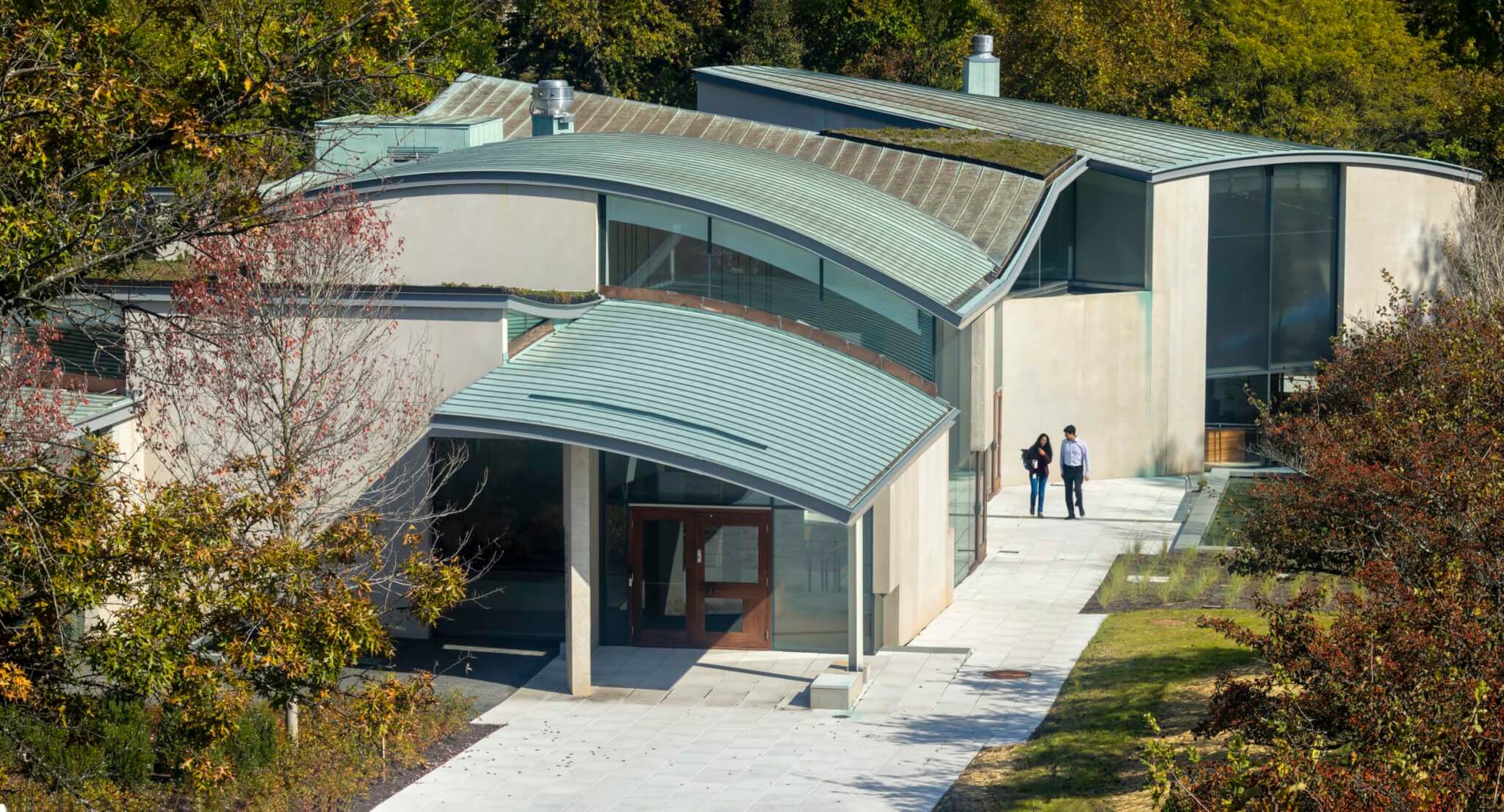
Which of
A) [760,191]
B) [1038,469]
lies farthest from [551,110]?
[1038,469]

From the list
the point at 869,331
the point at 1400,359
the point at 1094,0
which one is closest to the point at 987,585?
the point at 869,331

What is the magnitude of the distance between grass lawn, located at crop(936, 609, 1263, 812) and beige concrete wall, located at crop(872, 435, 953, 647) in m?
2.69

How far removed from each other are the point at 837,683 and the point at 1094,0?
142 feet

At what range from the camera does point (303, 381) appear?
22.0 metres

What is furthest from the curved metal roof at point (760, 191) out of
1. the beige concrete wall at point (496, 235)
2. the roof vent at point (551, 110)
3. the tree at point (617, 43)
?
the tree at point (617, 43)

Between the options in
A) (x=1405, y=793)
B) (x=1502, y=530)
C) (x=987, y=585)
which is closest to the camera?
(x=1405, y=793)

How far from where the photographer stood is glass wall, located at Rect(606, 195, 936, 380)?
2777 centimetres

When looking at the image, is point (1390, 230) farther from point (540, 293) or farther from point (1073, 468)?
point (540, 293)

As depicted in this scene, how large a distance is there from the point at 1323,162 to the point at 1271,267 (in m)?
2.62

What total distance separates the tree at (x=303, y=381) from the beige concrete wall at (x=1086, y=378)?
16501 millimetres

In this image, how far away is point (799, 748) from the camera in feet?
72.3

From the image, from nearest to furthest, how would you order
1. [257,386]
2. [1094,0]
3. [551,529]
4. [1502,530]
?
[1502,530] < [257,386] < [551,529] < [1094,0]

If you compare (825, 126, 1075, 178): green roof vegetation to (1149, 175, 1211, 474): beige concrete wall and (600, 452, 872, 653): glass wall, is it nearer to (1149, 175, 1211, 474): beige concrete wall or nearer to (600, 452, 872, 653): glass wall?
(1149, 175, 1211, 474): beige concrete wall

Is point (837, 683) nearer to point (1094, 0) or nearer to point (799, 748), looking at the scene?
point (799, 748)
